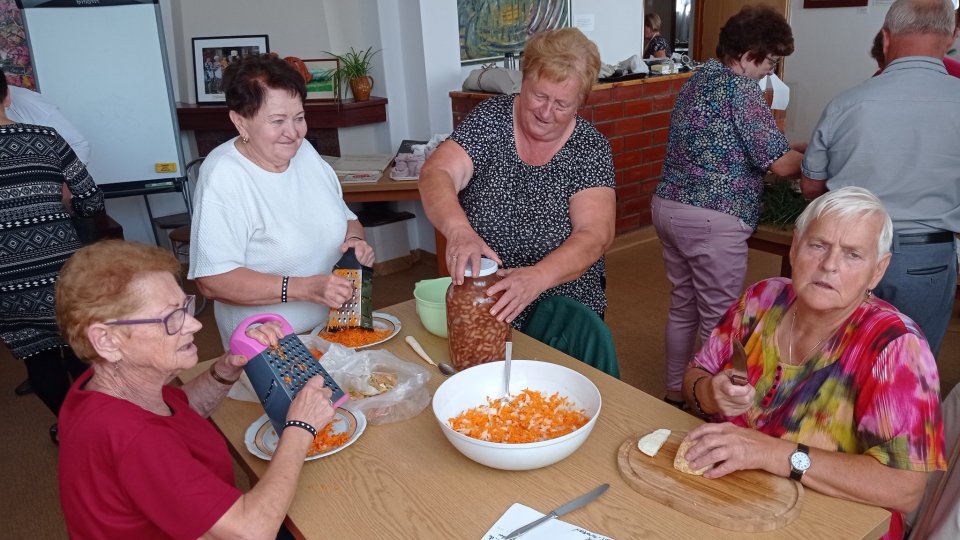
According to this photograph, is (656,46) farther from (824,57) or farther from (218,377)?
(218,377)

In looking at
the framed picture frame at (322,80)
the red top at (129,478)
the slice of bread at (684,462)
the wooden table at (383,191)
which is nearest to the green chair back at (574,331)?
the slice of bread at (684,462)

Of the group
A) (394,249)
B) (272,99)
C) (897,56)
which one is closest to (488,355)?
(272,99)

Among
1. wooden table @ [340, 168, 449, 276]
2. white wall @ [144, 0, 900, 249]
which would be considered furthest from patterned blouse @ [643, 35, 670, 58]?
wooden table @ [340, 168, 449, 276]

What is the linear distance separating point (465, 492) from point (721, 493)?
1.44 ft

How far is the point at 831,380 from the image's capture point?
1348mm

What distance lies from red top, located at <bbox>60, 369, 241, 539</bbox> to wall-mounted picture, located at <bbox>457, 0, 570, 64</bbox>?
12.2 ft

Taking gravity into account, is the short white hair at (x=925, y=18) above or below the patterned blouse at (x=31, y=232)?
above

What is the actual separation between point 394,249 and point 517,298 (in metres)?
3.42

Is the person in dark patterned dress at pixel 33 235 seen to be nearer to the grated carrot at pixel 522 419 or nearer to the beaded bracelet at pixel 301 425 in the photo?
the beaded bracelet at pixel 301 425

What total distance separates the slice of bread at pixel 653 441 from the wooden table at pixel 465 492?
0.06 m

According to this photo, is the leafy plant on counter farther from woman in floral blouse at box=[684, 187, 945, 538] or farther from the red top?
the red top

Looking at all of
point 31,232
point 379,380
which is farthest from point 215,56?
point 379,380

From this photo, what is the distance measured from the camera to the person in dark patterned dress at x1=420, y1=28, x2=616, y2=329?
1.81m

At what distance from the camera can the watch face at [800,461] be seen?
119 cm
